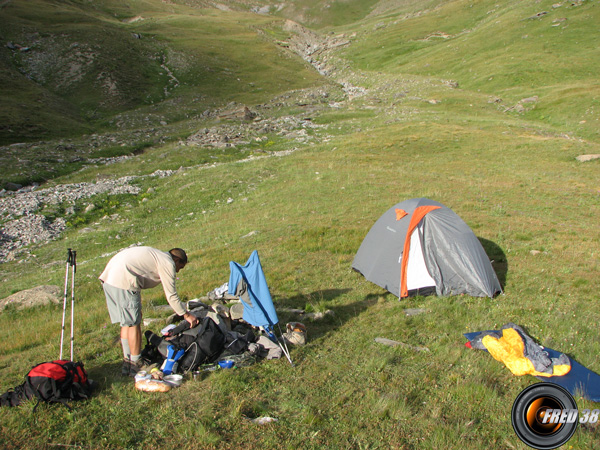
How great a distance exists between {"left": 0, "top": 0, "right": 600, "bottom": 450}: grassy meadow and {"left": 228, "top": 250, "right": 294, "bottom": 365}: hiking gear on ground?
2.80 feet

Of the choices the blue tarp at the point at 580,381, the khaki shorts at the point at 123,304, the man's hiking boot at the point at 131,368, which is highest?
the khaki shorts at the point at 123,304

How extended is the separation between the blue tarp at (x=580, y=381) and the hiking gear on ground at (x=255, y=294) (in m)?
5.31

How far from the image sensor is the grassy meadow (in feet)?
18.7

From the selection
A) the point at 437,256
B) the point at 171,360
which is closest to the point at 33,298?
the point at 171,360

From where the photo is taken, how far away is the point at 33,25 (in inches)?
2704

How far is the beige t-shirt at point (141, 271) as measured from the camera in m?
7.02

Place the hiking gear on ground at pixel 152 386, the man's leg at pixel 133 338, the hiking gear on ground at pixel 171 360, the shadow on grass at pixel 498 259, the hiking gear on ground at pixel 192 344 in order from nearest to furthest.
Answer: the hiking gear on ground at pixel 152 386 < the hiking gear on ground at pixel 171 360 < the hiking gear on ground at pixel 192 344 < the man's leg at pixel 133 338 < the shadow on grass at pixel 498 259

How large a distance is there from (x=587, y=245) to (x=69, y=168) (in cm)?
3578

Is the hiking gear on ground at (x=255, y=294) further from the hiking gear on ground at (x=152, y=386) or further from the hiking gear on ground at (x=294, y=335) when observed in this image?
the hiking gear on ground at (x=152, y=386)

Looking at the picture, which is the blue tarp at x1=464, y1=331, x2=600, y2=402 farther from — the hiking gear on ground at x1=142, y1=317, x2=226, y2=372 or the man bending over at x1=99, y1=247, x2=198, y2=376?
the man bending over at x1=99, y1=247, x2=198, y2=376

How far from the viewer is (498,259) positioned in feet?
45.0

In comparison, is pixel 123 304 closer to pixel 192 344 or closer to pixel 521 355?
pixel 192 344
